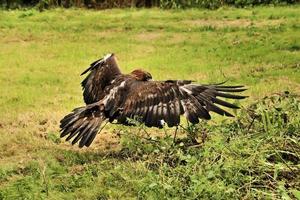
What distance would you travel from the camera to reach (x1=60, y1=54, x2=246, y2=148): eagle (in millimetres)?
5836

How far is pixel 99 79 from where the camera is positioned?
7.19 meters

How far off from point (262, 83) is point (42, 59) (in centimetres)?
520

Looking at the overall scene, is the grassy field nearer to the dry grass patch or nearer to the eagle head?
the dry grass patch

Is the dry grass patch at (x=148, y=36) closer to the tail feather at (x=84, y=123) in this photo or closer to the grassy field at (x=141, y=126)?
the grassy field at (x=141, y=126)

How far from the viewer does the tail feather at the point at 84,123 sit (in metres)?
6.21

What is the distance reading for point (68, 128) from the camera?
6.32 meters

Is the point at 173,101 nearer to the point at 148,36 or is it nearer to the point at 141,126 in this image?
the point at 141,126

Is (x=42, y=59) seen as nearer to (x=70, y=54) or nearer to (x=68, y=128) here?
(x=70, y=54)

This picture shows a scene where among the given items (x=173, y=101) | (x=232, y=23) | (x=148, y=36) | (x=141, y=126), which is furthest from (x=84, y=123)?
(x=232, y=23)

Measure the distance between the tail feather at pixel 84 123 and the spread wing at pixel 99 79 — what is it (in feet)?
2.19

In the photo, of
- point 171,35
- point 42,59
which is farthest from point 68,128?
point 171,35

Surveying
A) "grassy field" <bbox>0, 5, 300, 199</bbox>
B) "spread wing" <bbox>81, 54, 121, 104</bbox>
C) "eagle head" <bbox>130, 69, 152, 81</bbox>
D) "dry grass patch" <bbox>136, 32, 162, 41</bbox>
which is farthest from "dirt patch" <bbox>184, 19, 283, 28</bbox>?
"eagle head" <bbox>130, 69, 152, 81</bbox>

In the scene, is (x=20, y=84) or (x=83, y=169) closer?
(x=83, y=169)

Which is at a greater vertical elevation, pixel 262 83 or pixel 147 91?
pixel 147 91
